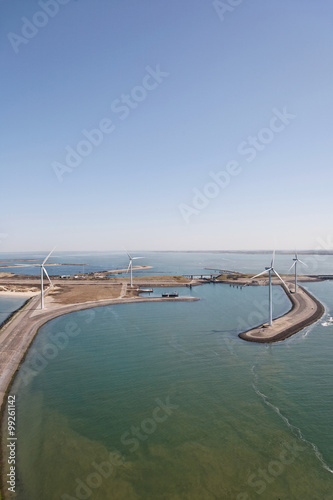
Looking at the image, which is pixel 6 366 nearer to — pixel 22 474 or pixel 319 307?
pixel 22 474

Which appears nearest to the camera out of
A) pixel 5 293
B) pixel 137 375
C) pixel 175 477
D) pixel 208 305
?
pixel 175 477

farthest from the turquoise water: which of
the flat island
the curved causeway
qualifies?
the curved causeway

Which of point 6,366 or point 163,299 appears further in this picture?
point 163,299

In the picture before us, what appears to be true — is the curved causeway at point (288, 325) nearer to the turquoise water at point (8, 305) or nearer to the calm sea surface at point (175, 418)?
the calm sea surface at point (175, 418)

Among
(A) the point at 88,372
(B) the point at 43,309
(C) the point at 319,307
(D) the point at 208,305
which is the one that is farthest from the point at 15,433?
(C) the point at 319,307

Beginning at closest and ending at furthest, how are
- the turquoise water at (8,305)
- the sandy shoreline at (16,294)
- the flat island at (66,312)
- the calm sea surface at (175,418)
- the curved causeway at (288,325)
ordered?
the calm sea surface at (175,418) < the flat island at (66,312) < the curved causeway at (288,325) < the turquoise water at (8,305) < the sandy shoreline at (16,294)

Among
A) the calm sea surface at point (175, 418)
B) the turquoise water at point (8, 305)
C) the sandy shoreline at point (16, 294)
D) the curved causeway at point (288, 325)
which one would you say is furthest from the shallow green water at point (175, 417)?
the sandy shoreline at point (16, 294)
